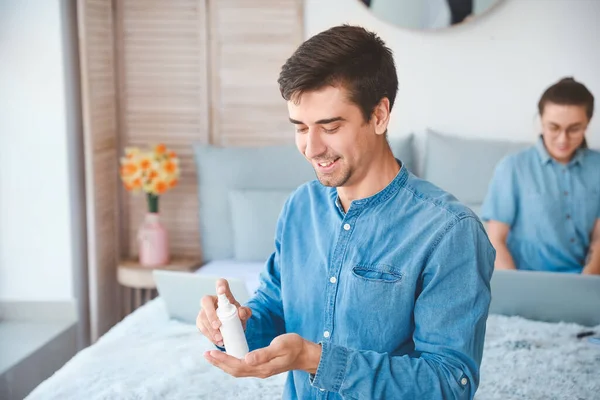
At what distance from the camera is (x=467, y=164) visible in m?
3.08

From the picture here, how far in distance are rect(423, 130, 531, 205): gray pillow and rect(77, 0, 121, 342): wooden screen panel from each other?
143 cm

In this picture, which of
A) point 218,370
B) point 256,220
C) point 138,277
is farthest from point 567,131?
point 138,277

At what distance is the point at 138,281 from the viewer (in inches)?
127

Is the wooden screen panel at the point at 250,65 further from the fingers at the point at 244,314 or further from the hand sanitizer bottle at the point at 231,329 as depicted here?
the hand sanitizer bottle at the point at 231,329

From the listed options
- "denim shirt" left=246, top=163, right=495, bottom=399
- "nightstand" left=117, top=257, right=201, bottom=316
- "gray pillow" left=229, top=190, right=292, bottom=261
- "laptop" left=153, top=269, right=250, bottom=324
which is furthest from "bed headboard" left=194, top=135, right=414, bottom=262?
"denim shirt" left=246, top=163, right=495, bottom=399

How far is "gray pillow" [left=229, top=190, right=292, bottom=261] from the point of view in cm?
309

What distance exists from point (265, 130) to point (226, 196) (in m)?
0.36

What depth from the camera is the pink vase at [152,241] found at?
10.7 ft

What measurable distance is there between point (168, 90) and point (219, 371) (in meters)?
1.81


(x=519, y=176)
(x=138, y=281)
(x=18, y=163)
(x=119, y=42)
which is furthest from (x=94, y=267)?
(x=519, y=176)

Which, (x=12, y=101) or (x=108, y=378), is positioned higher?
(x=12, y=101)

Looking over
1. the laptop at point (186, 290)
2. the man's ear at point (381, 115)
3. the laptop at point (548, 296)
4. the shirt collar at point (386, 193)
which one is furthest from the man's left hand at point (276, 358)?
the laptop at point (548, 296)

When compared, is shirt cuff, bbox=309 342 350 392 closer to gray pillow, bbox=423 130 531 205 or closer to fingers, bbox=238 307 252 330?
fingers, bbox=238 307 252 330

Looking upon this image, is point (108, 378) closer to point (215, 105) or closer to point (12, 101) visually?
point (12, 101)
